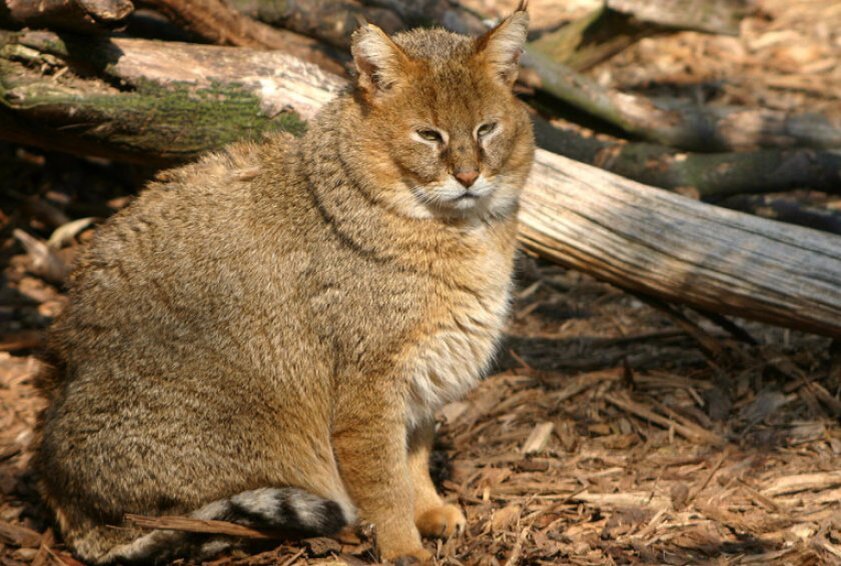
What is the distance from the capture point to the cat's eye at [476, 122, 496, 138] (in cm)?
433

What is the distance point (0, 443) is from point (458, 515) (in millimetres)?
2625

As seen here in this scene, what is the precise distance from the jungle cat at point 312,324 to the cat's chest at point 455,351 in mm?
10

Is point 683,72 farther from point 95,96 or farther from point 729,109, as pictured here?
point 95,96

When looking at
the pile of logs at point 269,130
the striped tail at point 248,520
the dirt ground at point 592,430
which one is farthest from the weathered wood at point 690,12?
the striped tail at point 248,520

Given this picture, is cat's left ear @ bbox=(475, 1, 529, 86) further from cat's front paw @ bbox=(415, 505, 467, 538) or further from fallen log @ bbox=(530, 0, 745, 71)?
fallen log @ bbox=(530, 0, 745, 71)

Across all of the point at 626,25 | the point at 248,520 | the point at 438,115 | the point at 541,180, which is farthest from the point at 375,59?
the point at 626,25

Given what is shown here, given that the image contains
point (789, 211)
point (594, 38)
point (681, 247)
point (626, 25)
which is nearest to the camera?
point (681, 247)

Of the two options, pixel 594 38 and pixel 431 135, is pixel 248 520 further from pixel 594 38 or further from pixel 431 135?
pixel 594 38

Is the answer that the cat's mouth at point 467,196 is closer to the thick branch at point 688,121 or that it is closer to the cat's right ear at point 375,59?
the cat's right ear at point 375,59

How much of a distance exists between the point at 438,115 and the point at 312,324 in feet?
3.59

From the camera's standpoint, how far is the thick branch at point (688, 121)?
24.0ft

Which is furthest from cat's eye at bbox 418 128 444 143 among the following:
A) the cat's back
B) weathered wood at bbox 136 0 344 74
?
weathered wood at bbox 136 0 344 74

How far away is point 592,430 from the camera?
555 cm

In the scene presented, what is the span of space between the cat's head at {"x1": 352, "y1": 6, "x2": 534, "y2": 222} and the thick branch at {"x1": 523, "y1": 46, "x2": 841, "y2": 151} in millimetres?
2940
